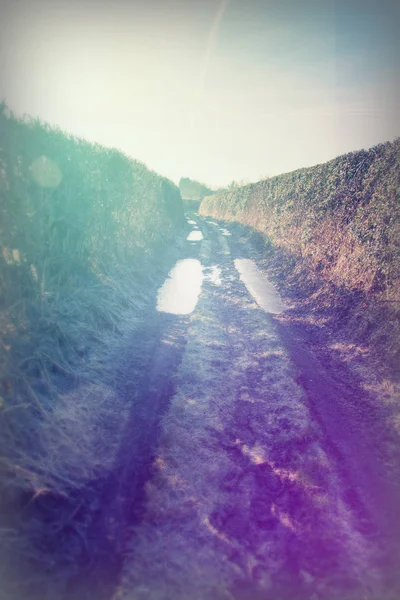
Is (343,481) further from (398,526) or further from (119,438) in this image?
(119,438)

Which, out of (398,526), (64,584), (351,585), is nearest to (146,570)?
(64,584)

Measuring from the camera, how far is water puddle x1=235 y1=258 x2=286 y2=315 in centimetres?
870

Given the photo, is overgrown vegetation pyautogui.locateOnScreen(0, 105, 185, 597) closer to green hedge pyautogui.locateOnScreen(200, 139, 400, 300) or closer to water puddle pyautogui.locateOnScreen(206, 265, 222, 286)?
water puddle pyautogui.locateOnScreen(206, 265, 222, 286)

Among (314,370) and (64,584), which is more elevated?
(314,370)

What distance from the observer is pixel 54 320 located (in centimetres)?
504

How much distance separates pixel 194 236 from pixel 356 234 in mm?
13561

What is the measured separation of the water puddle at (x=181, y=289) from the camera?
8.23 m

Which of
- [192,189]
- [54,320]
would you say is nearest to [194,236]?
[54,320]

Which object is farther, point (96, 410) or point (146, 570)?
point (96, 410)

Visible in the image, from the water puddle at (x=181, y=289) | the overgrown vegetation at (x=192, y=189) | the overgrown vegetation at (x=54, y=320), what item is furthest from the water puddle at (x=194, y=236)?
the overgrown vegetation at (x=192, y=189)

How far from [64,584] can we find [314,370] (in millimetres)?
4695

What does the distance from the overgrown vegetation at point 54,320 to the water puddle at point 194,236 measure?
10.8m

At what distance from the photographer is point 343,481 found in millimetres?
3387

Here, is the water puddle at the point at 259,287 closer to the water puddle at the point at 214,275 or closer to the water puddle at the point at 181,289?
the water puddle at the point at 214,275
